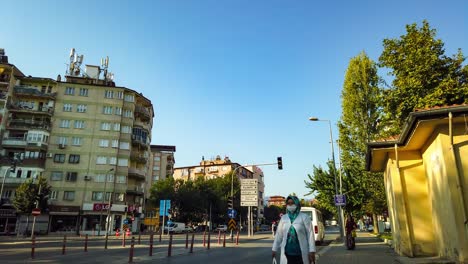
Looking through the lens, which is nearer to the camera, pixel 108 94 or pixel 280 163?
pixel 280 163

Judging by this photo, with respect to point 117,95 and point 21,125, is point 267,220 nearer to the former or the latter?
point 117,95

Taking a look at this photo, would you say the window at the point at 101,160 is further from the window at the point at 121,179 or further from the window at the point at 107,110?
the window at the point at 107,110

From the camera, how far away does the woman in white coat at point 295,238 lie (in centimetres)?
575

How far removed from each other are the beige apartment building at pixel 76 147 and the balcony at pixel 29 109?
0.13 meters

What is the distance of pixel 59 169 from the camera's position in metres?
51.3

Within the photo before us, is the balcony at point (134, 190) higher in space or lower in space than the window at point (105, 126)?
lower

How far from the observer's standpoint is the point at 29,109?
5231cm

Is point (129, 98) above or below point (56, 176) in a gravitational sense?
above

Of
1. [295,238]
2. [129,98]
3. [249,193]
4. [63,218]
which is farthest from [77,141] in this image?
[295,238]

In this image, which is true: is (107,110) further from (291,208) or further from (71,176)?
(291,208)

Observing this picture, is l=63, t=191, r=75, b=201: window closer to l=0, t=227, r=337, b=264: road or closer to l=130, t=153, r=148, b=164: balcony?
l=130, t=153, r=148, b=164: balcony

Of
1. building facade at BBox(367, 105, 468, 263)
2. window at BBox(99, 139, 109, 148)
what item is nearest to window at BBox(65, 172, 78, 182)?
window at BBox(99, 139, 109, 148)

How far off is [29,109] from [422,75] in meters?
53.9

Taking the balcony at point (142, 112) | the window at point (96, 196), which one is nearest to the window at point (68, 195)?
the window at point (96, 196)
